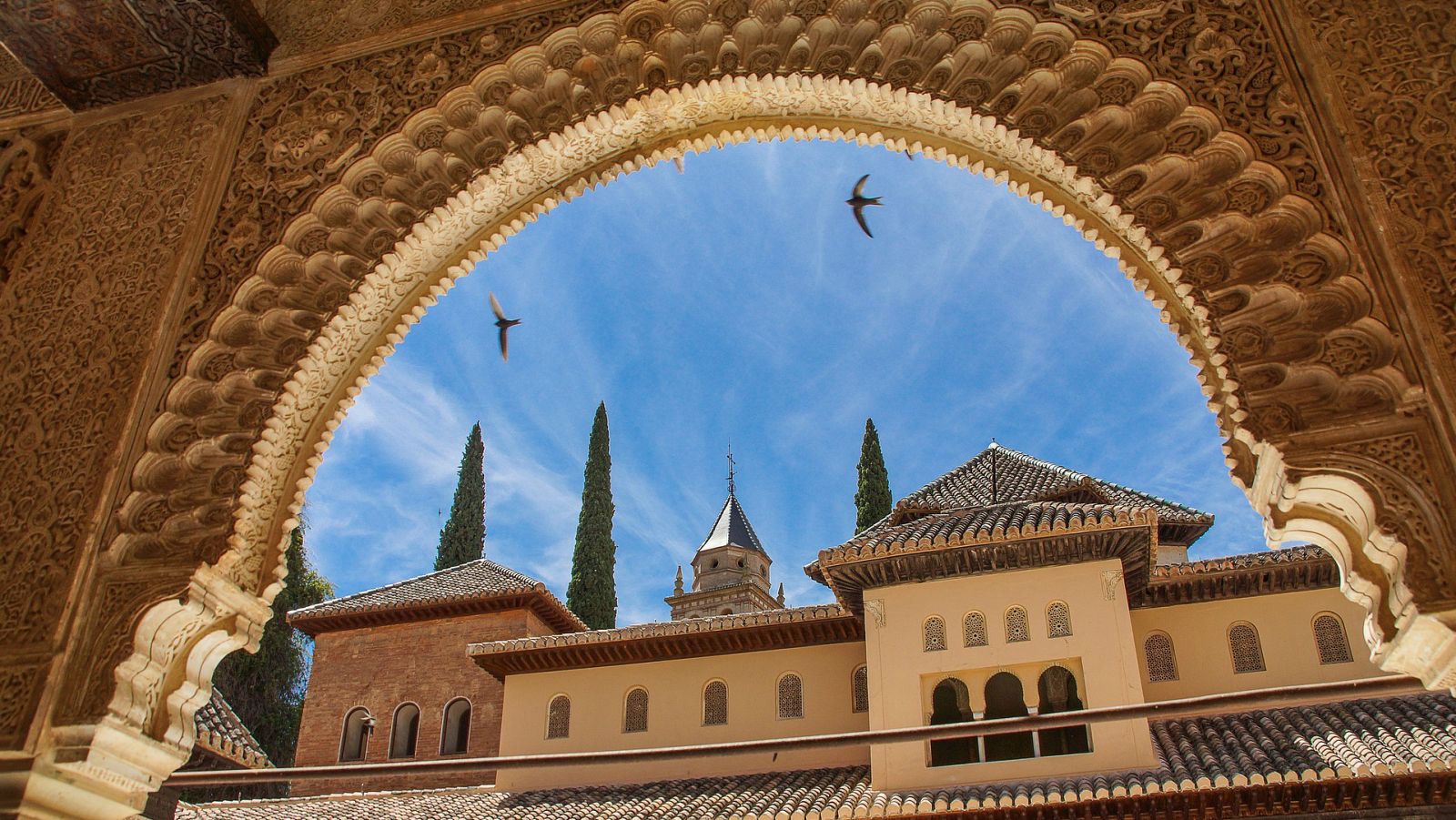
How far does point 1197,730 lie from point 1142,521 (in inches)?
76.3

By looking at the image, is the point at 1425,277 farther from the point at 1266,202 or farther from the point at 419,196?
the point at 419,196

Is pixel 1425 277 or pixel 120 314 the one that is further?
pixel 120 314

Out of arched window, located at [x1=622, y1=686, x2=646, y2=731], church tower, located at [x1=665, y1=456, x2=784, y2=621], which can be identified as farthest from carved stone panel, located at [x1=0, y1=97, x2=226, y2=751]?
church tower, located at [x1=665, y1=456, x2=784, y2=621]

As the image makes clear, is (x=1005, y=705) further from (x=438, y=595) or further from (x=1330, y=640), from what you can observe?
(x=438, y=595)

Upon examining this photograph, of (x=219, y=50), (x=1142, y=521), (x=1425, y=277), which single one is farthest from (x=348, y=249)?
(x=1142, y=521)

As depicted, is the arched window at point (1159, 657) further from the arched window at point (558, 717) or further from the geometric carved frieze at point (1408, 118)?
the geometric carved frieze at point (1408, 118)

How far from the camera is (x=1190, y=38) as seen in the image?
2.93 m

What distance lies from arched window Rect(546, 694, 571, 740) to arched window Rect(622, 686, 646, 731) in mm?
690

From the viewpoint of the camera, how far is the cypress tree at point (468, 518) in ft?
75.8

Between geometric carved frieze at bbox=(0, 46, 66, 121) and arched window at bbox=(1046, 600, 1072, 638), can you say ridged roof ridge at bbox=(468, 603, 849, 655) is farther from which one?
geometric carved frieze at bbox=(0, 46, 66, 121)

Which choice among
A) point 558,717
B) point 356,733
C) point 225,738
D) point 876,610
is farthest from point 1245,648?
point 356,733

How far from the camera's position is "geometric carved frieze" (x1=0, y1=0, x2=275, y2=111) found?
3512 mm

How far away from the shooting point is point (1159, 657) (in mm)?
11531

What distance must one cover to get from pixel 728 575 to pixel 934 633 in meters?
17.2
